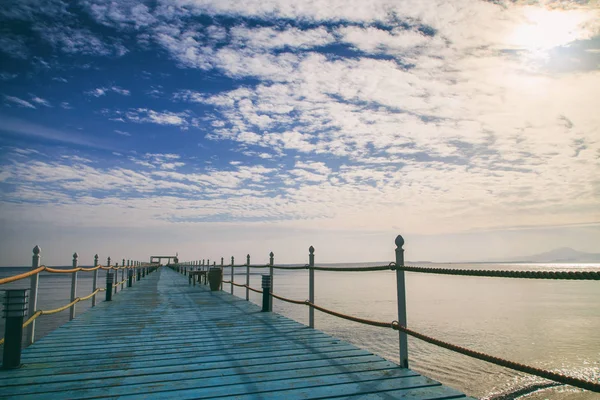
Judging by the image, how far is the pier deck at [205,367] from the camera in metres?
3.39

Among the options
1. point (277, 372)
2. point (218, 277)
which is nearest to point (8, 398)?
point (277, 372)

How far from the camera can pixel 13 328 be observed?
4234 mm

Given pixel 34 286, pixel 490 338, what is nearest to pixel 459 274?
pixel 34 286

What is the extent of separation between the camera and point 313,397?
128 inches

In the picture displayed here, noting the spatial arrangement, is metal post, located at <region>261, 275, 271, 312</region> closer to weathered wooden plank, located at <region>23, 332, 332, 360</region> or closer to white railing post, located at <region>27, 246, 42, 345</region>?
weathered wooden plank, located at <region>23, 332, 332, 360</region>

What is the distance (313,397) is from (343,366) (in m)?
1.00

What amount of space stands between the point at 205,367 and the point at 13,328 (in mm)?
2173

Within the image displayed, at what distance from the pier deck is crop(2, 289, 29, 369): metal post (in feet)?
0.57

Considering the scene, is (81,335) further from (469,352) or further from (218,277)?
(218,277)

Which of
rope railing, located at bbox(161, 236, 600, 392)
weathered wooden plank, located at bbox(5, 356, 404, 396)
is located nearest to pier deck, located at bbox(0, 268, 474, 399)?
weathered wooden plank, located at bbox(5, 356, 404, 396)

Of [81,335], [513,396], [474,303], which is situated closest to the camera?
[81,335]

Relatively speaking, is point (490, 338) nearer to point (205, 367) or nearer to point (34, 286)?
point (205, 367)

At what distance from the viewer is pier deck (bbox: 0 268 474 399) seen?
3.39 m

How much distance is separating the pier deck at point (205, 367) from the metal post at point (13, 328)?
0.17 metres
